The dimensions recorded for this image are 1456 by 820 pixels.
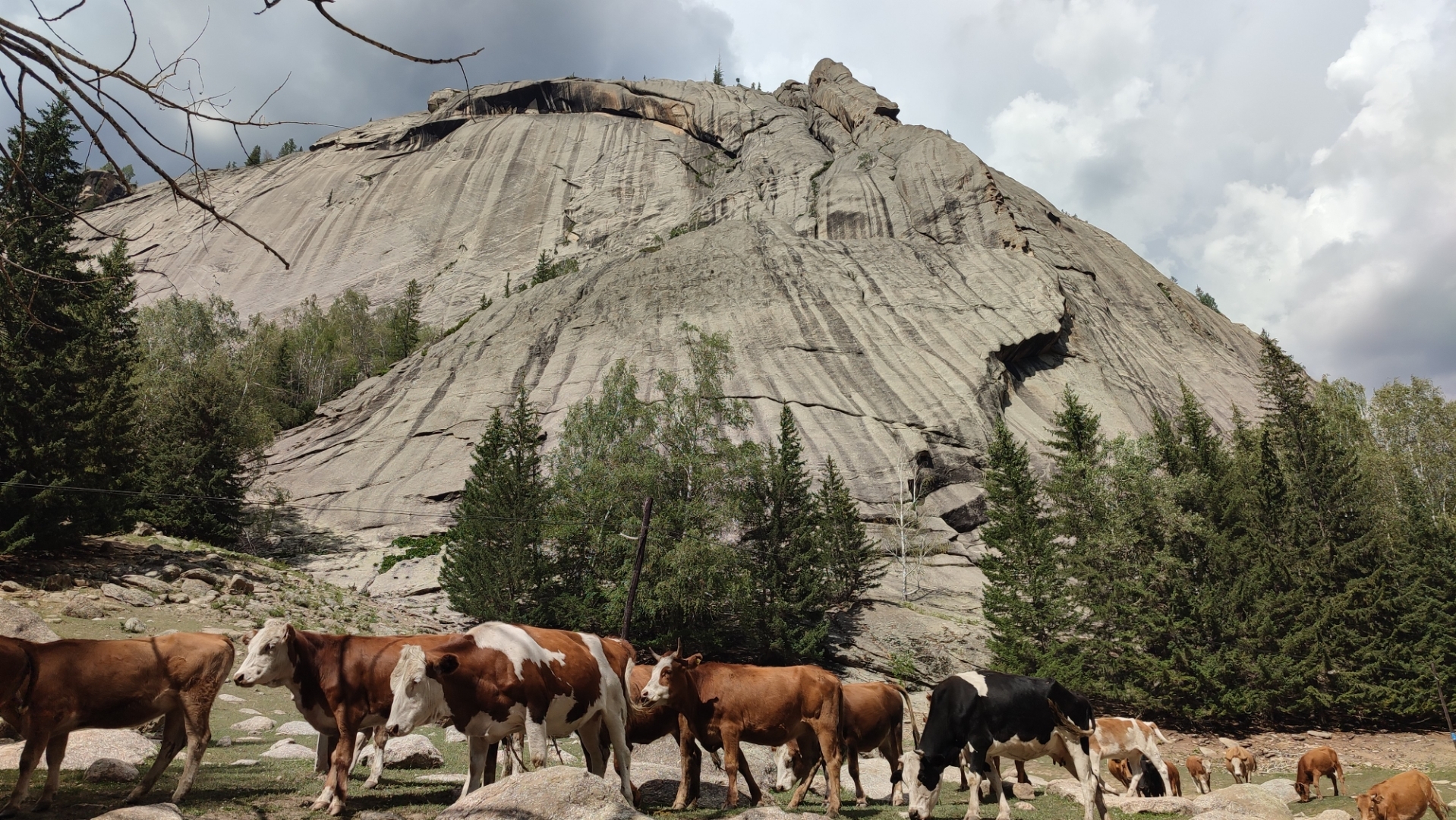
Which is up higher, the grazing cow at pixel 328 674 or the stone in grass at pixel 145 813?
the grazing cow at pixel 328 674

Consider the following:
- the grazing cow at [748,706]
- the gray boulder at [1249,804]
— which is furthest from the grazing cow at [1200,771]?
the grazing cow at [748,706]

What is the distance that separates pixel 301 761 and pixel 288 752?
2.04 feet

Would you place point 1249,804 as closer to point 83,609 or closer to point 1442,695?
point 1442,695

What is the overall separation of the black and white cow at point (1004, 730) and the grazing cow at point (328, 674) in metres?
6.68

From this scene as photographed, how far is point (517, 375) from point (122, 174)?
5219cm

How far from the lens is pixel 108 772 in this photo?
8.38m

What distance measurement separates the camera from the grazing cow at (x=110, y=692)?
283 inches

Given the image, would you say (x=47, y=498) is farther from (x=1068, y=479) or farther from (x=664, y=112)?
(x=664, y=112)

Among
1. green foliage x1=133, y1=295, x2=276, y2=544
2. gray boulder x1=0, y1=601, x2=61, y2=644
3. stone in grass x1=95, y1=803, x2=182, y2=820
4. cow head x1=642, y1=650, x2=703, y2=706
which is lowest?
stone in grass x1=95, y1=803, x2=182, y2=820

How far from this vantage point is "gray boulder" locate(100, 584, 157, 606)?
23.2 metres

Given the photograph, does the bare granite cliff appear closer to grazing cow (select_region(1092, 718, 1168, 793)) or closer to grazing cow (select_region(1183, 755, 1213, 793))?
grazing cow (select_region(1183, 755, 1213, 793))

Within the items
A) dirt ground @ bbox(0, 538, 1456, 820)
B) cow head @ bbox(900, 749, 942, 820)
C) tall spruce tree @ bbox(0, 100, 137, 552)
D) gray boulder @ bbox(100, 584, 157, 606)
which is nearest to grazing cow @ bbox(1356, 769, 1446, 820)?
dirt ground @ bbox(0, 538, 1456, 820)

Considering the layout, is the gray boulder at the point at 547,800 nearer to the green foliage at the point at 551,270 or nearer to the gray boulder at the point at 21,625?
the gray boulder at the point at 21,625

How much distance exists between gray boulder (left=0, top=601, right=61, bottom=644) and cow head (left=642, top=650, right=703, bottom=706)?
Result: 30.6ft
